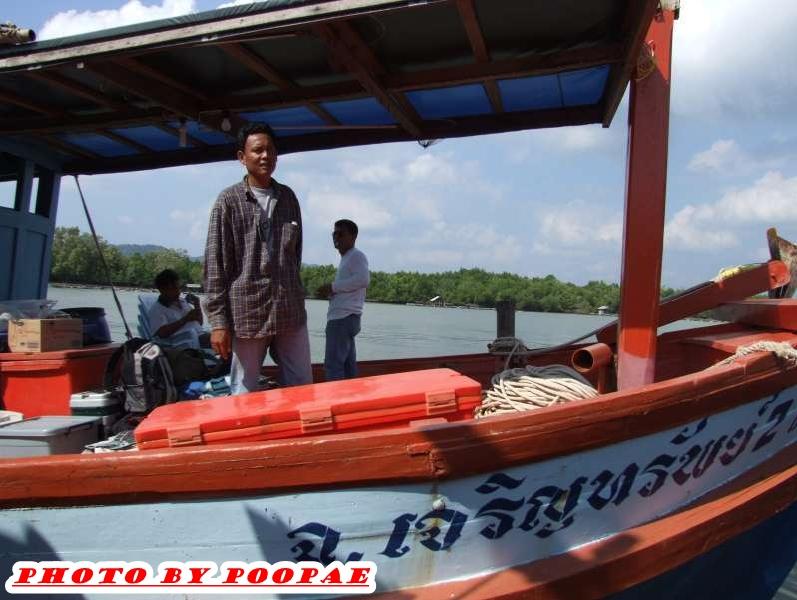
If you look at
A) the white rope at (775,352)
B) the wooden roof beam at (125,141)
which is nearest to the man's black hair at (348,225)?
the wooden roof beam at (125,141)

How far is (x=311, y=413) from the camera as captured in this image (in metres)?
2.23

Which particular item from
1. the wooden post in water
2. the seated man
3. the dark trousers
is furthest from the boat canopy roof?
the wooden post in water

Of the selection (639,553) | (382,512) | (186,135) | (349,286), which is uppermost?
(186,135)

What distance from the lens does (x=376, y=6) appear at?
243cm

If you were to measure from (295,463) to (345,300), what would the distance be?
8.51 feet

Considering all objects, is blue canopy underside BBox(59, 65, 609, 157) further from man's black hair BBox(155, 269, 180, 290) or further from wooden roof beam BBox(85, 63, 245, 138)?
man's black hair BBox(155, 269, 180, 290)

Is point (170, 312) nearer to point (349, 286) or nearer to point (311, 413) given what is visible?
point (349, 286)

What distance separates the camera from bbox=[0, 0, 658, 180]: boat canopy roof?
9.28 ft

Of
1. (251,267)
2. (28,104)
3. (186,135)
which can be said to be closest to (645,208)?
(251,267)

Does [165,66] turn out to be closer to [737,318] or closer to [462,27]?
[462,27]

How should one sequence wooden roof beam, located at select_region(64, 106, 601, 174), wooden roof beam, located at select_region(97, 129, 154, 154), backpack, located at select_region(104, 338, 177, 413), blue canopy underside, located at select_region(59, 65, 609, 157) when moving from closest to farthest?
Result: 1. backpack, located at select_region(104, 338, 177, 413)
2. blue canopy underside, located at select_region(59, 65, 609, 157)
3. wooden roof beam, located at select_region(64, 106, 601, 174)
4. wooden roof beam, located at select_region(97, 129, 154, 154)

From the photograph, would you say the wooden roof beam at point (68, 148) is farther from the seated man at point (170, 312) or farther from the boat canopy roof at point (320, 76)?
the seated man at point (170, 312)

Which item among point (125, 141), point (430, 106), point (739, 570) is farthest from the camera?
point (125, 141)

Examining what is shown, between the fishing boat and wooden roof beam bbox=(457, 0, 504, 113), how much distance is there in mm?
15
